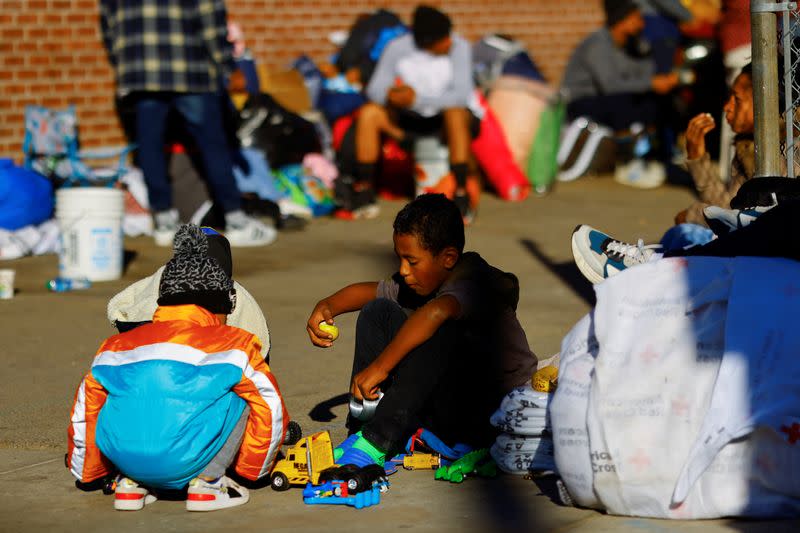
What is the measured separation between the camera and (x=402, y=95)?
10.6m

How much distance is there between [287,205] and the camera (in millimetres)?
10977

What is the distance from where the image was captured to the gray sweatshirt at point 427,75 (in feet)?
35.1

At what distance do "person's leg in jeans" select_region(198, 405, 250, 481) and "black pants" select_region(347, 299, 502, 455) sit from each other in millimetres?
404

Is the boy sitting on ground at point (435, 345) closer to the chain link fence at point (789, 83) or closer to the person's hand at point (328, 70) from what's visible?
the chain link fence at point (789, 83)

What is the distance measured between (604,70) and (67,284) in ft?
20.4

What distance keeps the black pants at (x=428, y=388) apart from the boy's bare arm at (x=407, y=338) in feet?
0.18

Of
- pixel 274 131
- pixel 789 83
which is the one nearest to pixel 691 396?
pixel 789 83

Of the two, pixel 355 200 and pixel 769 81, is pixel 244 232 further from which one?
pixel 769 81

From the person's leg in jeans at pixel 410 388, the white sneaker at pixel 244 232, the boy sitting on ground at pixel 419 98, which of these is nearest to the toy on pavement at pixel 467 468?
the person's leg in jeans at pixel 410 388

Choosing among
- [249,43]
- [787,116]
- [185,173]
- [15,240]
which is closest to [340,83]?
[249,43]

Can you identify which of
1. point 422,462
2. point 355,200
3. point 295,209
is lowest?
point 295,209

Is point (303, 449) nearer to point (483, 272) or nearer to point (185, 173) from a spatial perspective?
point (483, 272)

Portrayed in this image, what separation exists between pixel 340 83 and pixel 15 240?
3686 mm

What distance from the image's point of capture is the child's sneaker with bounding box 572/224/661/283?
4.74 meters
